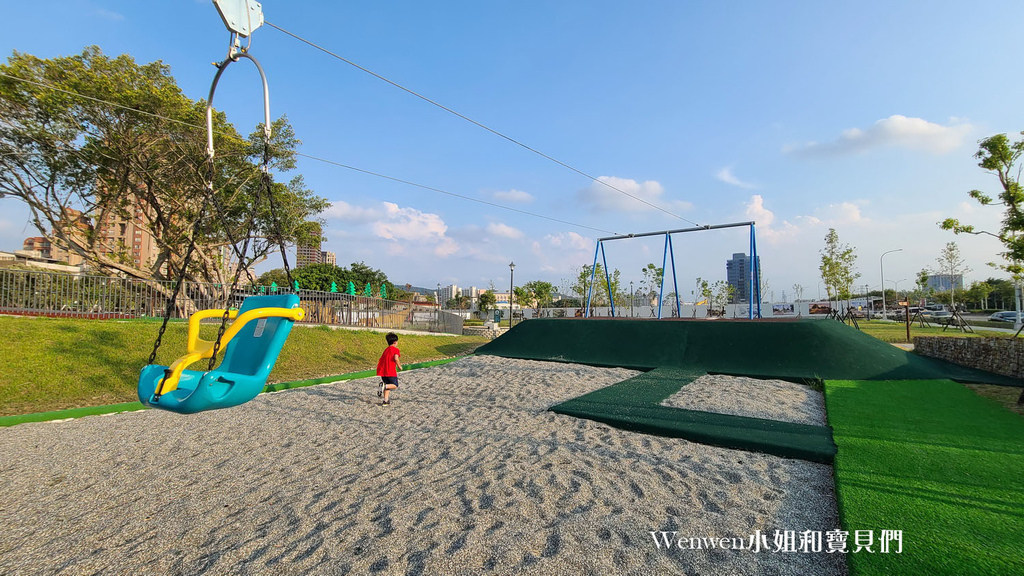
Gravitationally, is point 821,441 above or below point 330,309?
below

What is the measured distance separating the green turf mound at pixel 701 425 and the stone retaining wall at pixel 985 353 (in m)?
6.07

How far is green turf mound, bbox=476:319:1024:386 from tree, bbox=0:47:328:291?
10339mm

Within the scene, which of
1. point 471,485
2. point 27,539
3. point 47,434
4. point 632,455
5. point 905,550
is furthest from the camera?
point 47,434

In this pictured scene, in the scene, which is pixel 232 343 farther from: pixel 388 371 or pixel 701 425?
pixel 701 425

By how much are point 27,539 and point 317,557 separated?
198 cm

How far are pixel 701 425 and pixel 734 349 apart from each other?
6.09 metres

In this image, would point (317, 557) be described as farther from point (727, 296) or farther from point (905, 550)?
point (727, 296)

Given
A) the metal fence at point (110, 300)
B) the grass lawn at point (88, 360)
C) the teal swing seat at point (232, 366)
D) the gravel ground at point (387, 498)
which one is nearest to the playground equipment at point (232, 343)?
the teal swing seat at point (232, 366)

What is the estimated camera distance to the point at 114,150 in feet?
50.3

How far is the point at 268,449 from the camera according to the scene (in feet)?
14.7

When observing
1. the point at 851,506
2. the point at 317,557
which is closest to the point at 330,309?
the point at 317,557

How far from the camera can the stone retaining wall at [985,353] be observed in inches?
305

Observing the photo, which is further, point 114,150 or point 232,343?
point 114,150

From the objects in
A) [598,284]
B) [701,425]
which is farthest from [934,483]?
[598,284]
